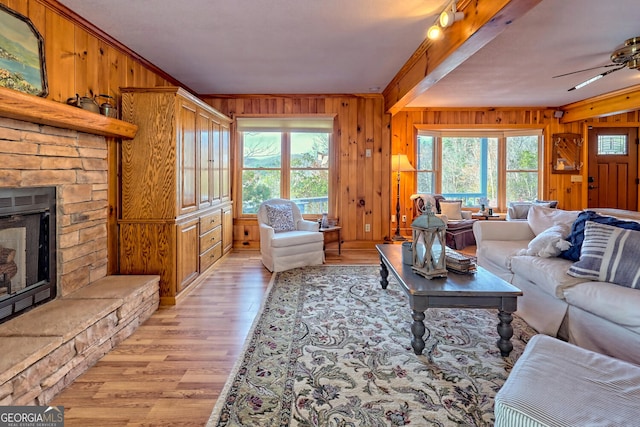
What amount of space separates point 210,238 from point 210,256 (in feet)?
0.74

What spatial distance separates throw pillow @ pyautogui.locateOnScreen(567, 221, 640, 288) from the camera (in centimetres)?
211

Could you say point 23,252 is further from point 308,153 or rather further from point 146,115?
point 308,153

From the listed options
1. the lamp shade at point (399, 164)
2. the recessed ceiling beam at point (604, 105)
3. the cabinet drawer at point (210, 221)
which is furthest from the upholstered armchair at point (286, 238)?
the recessed ceiling beam at point (604, 105)

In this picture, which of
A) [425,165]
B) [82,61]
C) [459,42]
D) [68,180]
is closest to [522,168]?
[425,165]

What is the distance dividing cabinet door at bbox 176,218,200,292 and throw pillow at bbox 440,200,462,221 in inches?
157

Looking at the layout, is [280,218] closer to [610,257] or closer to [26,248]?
[26,248]

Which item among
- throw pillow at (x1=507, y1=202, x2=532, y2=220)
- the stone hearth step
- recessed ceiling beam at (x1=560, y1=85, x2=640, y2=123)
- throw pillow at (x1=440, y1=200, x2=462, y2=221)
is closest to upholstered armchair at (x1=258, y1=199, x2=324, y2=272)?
the stone hearth step

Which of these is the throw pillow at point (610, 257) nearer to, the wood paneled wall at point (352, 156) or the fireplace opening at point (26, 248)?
the wood paneled wall at point (352, 156)

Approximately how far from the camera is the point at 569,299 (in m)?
2.27

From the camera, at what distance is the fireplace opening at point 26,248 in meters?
2.08

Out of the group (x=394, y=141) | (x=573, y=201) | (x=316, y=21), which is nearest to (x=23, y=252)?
(x=316, y=21)

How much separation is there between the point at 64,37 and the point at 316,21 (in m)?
1.96

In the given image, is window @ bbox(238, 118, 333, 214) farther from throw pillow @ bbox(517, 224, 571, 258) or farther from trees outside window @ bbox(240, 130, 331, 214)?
throw pillow @ bbox(517, 224, 571, 258)

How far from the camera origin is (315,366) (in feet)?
6.77
